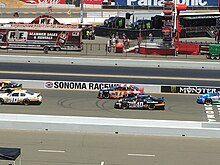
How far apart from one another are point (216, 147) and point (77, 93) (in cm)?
1348

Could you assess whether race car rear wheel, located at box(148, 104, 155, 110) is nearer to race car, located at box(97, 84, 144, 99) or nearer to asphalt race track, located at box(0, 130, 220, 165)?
race car, located at box(97, 84, 144, 99)

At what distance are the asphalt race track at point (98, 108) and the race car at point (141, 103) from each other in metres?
0.30

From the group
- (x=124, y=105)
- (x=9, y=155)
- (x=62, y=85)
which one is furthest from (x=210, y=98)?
(x=9, y=155)

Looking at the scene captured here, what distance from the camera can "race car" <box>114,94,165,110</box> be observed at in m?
27.6

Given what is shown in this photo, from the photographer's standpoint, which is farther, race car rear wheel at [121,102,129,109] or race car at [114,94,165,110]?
race car rear wheel at [121,102,129,109]

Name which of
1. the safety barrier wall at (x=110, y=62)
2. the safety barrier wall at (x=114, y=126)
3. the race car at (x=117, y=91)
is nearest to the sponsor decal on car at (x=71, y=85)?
the race car at (x=117, y=91)

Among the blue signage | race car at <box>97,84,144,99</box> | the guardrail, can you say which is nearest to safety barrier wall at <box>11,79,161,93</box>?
race car at <box>97,84,144,99</box>

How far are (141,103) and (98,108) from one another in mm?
2240

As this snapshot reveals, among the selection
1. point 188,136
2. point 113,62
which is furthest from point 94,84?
point 188,136

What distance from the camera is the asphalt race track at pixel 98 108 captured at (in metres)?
26.3

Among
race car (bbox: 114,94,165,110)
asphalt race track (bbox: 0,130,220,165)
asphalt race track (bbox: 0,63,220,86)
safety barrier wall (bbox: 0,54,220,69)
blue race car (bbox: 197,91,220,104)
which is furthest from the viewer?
safety barrier wall (bbox: 0,54,220,69)

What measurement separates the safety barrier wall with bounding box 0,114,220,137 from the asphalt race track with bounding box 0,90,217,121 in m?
4.95

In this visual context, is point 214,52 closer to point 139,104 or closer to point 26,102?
point 139,104

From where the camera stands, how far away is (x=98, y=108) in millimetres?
27875
